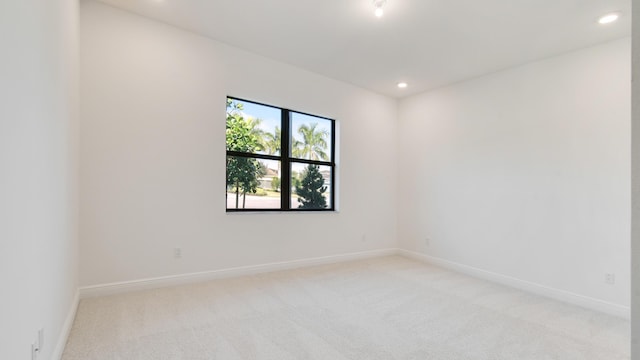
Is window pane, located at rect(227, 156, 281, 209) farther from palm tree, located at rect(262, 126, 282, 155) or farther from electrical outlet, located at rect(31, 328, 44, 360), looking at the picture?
electrical outlet, located at rect(31, 328, 44, 360)

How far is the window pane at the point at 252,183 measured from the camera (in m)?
3.99

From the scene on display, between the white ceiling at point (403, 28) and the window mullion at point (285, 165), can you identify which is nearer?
the white ceiling at point (403, 28)

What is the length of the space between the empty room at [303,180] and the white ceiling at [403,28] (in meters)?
0.03

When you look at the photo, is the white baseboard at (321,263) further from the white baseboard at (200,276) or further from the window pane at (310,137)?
the window pane at (310,137)

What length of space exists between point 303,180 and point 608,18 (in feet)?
12.3

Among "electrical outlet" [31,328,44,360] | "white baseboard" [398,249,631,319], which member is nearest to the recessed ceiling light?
"white baseboard" [398,249,631,319]

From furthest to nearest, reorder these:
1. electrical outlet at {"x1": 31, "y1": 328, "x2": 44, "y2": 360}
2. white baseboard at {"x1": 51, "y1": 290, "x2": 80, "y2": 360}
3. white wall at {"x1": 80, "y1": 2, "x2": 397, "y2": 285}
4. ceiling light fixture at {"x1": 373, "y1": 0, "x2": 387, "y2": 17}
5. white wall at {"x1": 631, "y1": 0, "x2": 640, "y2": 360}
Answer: white wall at {"x1": 80, "y1": 2, "x2": 397, "y2": 285}
ceiling light fixture at {"x1": 373, "y1": 0, "x2": 387, "y2": 17}
white baseboard at {"x1": 51, "y1": 290, "x2": 80, "y2": 360}
electrical outlet at {"x1": 31, "y1": 328, "x2": 44, "y2": 360}
white wall at {"x1": 631, "y1": 0, "x2": 640, "y2": 360}

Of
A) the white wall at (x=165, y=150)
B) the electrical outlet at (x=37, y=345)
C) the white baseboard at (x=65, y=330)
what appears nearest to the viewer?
the electrical outlet at (x=37, y=345)

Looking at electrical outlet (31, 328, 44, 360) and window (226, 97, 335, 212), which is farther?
window (226, 97, 335, 212)

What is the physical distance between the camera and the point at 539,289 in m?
3.67

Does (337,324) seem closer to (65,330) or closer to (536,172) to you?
(65,330)

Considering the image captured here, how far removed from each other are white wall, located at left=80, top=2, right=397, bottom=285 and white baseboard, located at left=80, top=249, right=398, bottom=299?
68mm

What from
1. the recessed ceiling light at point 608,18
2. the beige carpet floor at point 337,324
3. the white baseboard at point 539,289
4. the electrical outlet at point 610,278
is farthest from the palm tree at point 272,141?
the electrical outlet at point 610,278

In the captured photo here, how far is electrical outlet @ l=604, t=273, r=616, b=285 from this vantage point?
3.17 m
